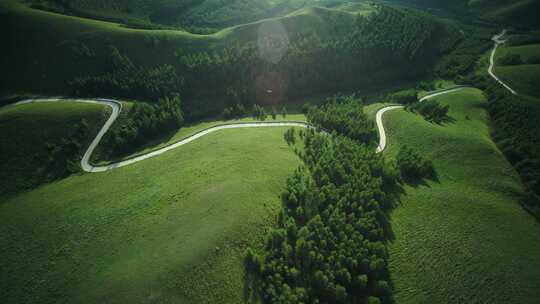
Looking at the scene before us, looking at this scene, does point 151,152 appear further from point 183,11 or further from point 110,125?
point 183,11

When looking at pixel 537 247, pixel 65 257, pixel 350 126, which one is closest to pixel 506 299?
pixel 537 247

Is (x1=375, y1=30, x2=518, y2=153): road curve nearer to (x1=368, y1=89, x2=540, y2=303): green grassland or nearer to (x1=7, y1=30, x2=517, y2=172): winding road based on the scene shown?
(x1=7, y1=30, x2=517, y2=172): winding road

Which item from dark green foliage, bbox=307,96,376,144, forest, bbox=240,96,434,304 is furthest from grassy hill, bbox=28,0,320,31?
forest, bbox=240,96,434,304

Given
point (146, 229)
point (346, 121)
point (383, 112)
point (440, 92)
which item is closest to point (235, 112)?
point (346, 121)

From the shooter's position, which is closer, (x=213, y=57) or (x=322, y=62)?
(x=213, y=57)

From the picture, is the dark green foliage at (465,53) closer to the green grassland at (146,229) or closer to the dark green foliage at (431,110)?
the dark green foliage at (431,110)

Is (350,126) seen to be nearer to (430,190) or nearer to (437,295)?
(430,190)

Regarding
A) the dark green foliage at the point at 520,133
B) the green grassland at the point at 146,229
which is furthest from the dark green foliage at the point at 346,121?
the dark green foliage at the point at 520,133
